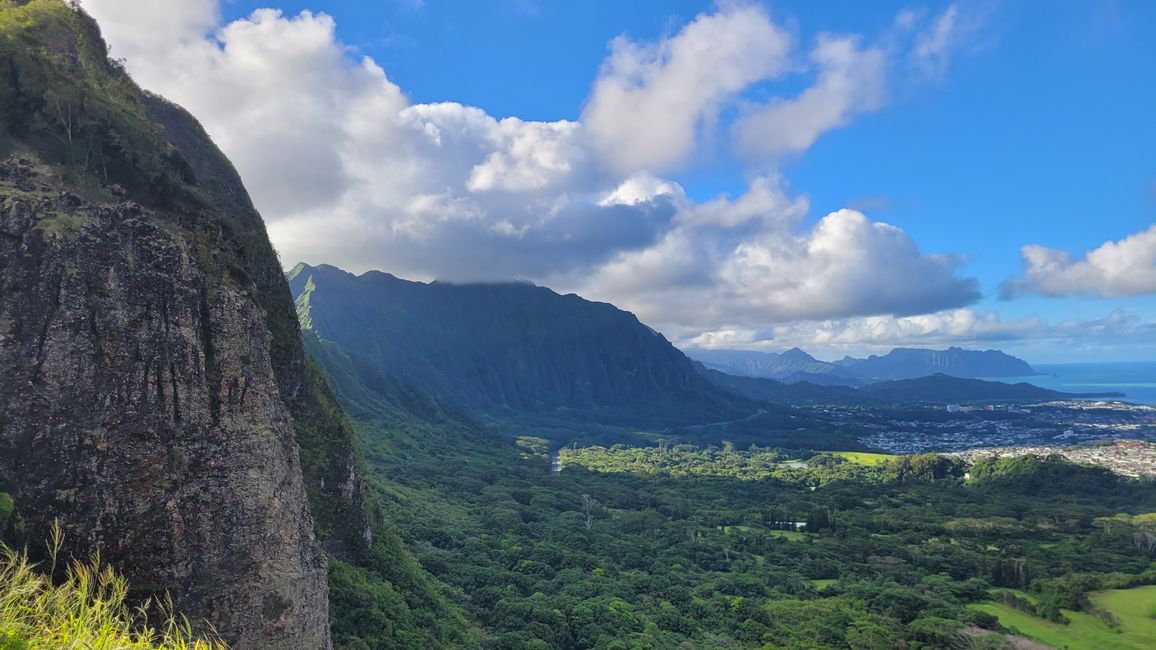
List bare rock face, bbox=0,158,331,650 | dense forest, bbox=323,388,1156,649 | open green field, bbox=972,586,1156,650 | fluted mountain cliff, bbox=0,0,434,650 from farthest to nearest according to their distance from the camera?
open green field, bbox=972,586,1156,650 < dense forest, bbox=323,388,1156,649 < fluted mountain cliff, bbox=0,0,434,650 < bare rock face, bbox=0,158,331,650

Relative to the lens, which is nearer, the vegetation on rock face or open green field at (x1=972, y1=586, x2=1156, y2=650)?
the vegetation on rock face

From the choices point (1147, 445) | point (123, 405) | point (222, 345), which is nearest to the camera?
point (123, 405)

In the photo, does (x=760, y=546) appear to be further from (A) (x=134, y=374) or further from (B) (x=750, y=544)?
(A) (x=134, y=374)

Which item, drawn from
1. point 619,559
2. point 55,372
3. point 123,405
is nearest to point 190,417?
point 123,405

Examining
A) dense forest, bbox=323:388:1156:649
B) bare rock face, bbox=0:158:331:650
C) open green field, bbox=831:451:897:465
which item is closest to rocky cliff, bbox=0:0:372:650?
bare rock face, bbox=0:158:331:650

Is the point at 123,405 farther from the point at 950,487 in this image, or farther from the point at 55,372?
the point at 950,487

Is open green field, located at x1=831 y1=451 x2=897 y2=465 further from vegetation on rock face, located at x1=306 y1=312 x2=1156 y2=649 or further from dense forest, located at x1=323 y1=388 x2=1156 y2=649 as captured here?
dense forest, located at x1=323 y1=388 x2=1156 y2=649
